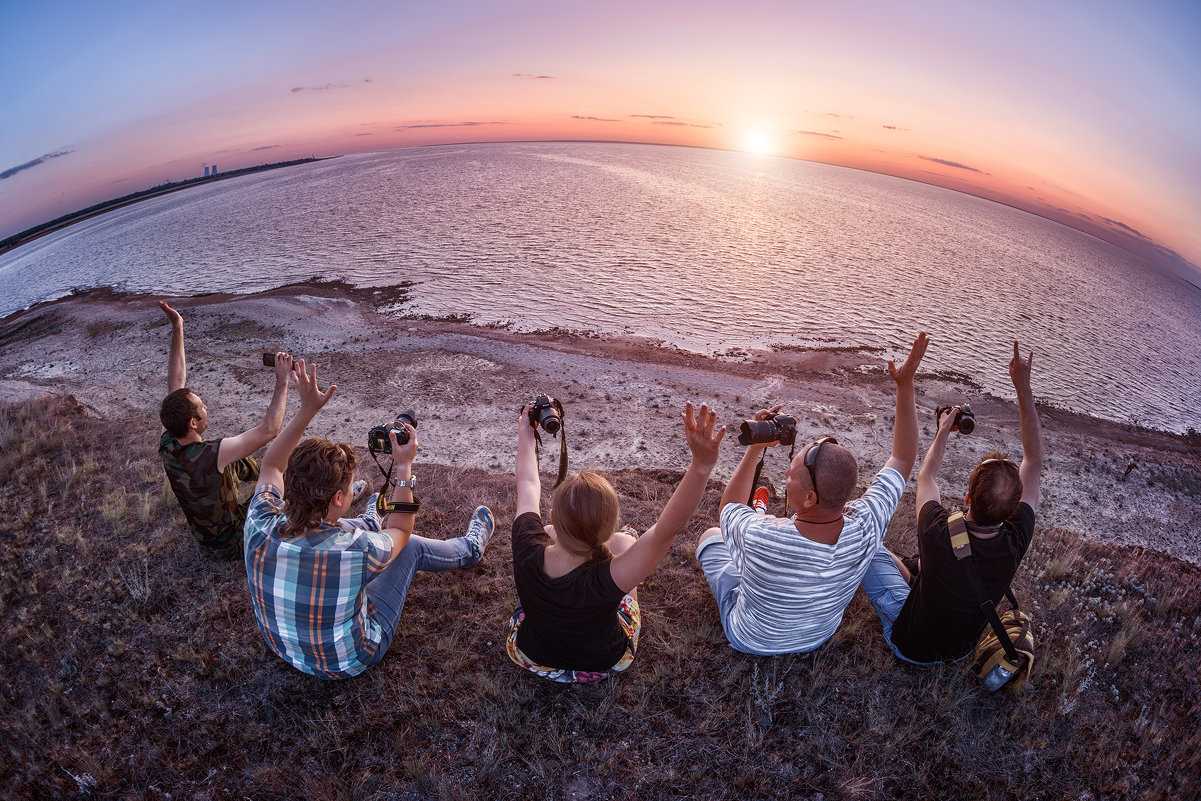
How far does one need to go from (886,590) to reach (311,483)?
490 centimetres

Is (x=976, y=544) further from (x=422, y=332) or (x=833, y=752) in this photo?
(x=422, y=332)

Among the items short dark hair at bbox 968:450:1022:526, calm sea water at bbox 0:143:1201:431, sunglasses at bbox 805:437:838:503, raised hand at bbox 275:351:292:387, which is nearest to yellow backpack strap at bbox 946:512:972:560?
short dark hair at bbox 968:450:1022:526

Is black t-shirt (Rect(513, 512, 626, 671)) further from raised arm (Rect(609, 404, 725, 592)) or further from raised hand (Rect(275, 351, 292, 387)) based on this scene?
raised hand (Rect(275, 351, 292, 387))

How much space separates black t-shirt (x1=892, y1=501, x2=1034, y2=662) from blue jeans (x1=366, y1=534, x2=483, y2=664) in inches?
159

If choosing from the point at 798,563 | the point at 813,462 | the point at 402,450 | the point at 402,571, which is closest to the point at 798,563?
the point at 798,563

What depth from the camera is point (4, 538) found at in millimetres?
6113

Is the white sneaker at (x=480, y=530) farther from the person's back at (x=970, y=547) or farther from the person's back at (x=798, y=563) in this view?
the person's back at (x=970, y=547)

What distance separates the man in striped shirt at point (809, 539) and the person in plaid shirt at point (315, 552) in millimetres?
2572

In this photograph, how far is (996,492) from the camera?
Result: 3.49 metres

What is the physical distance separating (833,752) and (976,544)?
6.04 ft

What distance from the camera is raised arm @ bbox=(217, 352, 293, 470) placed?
4.30m

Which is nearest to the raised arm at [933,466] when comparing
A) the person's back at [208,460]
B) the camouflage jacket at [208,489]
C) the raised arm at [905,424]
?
the raised arm at [905,424]

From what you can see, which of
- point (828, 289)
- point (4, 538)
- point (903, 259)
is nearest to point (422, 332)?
point (4, 538)

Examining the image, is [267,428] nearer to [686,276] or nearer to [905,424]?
[905,424]
